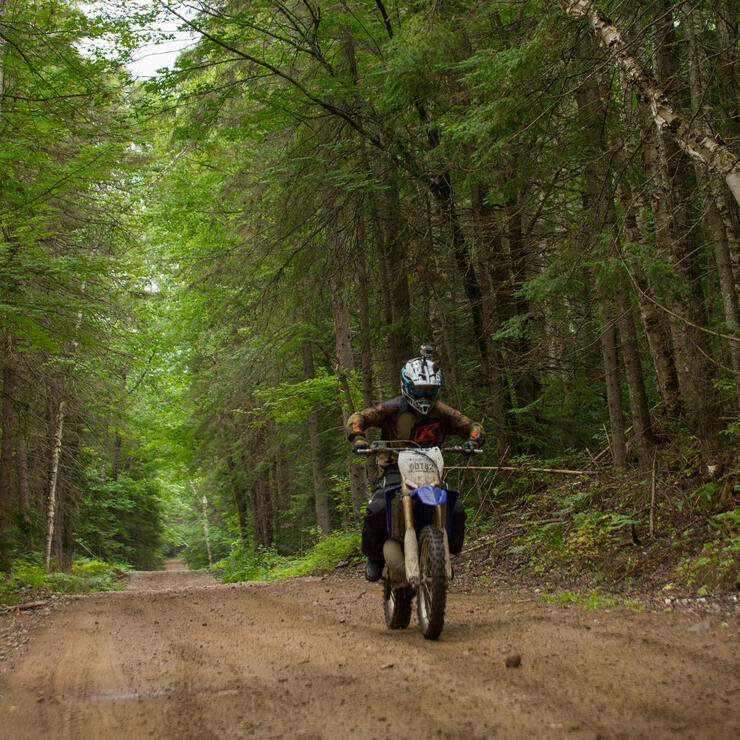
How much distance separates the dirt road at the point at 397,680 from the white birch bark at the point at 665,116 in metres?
3.91

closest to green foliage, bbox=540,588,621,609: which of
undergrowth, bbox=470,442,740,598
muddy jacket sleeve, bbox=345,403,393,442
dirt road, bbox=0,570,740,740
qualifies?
dirt road, bbox=0,570,740,740

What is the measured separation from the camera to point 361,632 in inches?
248

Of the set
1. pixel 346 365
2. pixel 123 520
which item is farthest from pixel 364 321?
pixel 123 520

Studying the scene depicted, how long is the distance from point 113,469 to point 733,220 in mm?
29529

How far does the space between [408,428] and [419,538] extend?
110 cm

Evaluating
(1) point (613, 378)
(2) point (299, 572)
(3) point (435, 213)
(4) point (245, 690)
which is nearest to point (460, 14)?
(3) point (435, 213)

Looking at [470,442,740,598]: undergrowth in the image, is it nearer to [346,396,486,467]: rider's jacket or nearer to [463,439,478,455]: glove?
[463,439,478,455]: glove

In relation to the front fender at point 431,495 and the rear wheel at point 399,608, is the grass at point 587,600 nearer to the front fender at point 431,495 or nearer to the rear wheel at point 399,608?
the rear wheel at point 399,608

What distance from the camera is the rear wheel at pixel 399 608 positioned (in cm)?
611

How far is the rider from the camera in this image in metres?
6.07

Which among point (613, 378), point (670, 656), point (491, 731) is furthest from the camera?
point (613, 378)

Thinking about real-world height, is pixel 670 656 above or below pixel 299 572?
above

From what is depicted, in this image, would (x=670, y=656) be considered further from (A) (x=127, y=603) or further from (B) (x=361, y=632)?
(A) (x=127, y=603)

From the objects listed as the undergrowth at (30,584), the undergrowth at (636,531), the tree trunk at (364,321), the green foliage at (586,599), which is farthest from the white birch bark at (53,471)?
the green foliage at (586,599)
